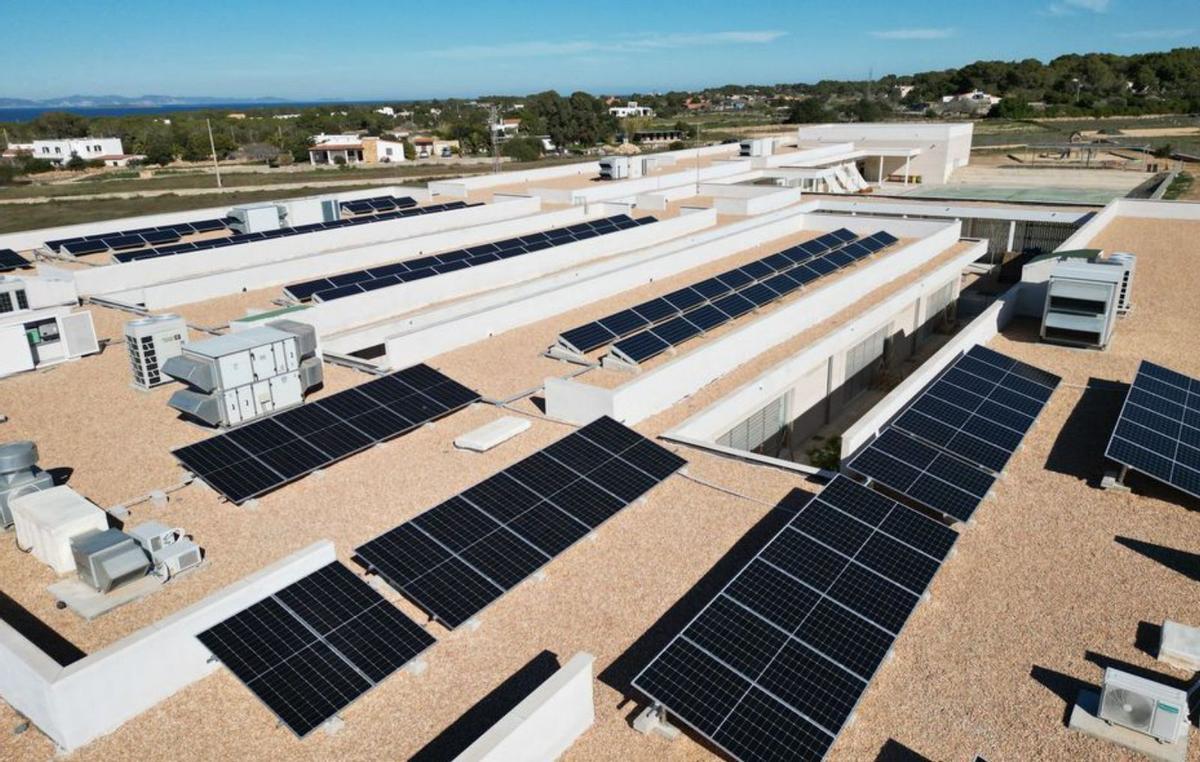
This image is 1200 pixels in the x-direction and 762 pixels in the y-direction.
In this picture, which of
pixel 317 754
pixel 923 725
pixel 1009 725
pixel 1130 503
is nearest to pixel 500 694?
pixel 317 754

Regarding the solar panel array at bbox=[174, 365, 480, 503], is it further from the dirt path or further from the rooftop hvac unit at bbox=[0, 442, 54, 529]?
the dirt path

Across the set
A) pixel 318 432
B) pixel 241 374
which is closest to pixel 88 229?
pixel 241 374

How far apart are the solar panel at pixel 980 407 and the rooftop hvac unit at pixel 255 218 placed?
3070 cm

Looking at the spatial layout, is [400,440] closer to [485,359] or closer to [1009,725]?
[485,359]

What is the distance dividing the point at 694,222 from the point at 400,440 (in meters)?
25.0

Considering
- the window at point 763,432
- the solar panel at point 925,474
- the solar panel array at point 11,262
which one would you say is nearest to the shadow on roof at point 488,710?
the solar panel at point 925,474

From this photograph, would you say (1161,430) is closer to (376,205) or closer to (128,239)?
(128,239)

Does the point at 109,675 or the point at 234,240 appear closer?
the point at 109,675

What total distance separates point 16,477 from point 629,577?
11.0 meters

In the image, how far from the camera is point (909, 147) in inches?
2680

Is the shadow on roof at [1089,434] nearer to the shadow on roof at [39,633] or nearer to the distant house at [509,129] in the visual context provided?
the shadow on roof at [39,633]

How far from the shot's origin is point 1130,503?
15.2 metres

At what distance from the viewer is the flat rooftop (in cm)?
991

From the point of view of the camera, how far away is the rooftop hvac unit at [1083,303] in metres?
23.0
